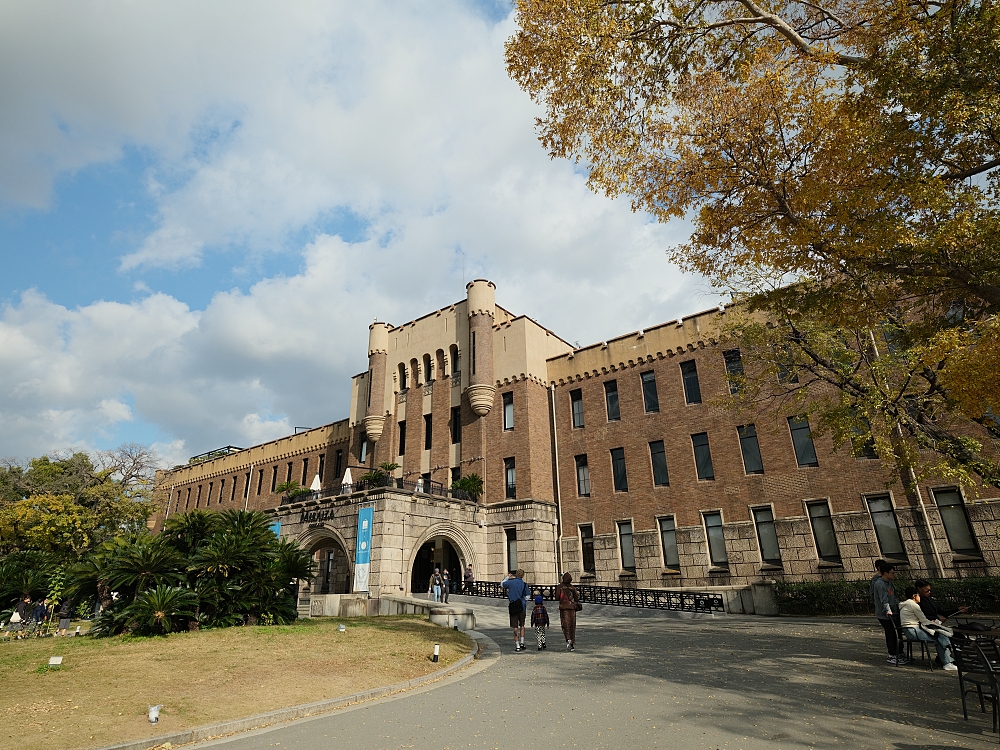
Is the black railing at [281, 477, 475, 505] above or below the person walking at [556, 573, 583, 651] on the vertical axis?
above

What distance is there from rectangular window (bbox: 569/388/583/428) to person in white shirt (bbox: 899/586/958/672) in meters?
21.5

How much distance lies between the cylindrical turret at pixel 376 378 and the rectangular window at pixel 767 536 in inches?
856

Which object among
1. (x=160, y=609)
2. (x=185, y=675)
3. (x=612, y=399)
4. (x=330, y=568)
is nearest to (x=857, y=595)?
(x=612, y=399)

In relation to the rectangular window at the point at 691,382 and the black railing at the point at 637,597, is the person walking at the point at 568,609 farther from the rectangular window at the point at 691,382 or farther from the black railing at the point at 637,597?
the rectangular window at the point at 691,382

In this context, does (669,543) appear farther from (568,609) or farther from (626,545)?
(568,609)

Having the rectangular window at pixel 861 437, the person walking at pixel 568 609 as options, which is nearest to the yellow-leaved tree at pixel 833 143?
the rectangular window at pixel 861 437

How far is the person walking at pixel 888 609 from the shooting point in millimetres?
9227

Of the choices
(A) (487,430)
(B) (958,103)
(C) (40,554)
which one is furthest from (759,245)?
(C) (40,554)

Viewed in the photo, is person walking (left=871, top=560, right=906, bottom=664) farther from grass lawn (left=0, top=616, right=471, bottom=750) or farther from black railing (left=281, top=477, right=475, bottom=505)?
black railing (left=281, top=477, right=475, bottom=505)

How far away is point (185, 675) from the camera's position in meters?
9.65

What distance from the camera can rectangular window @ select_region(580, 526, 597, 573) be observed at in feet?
91.1

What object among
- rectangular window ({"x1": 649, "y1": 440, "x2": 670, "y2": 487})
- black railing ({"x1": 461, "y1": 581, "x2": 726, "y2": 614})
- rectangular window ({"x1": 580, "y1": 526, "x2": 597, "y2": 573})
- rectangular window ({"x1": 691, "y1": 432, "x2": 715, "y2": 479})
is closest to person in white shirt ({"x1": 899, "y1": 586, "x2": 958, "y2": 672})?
black railing ({"x1": 461, "y1": 581, "x2": 726, "y2": 614})

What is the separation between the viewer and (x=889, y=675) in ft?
27.6

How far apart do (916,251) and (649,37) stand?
5.39 meters
